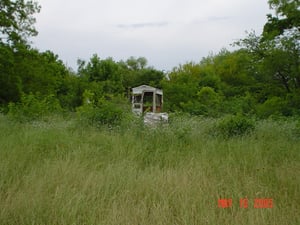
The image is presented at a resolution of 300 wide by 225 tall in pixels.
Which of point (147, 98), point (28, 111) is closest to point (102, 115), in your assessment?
point (28, 111)

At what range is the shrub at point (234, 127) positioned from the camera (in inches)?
188

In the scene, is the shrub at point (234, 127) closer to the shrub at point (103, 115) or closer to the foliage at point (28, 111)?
the shrub at point (103, 115)

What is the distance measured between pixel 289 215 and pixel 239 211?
397 millimetres

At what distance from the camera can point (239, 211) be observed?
2012mm

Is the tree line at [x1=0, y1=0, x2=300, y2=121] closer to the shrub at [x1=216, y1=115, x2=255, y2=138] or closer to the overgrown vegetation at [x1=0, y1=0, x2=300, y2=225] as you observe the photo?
the overgrown vegetation at [x1=0, y1=0, x2=300, y2=225]

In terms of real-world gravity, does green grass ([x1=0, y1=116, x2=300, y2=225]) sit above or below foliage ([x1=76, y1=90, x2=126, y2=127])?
below

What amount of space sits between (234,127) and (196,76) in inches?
525

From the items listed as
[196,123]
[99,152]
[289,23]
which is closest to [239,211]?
[99,152]

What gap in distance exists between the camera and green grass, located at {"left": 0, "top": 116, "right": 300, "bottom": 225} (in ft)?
6.44
